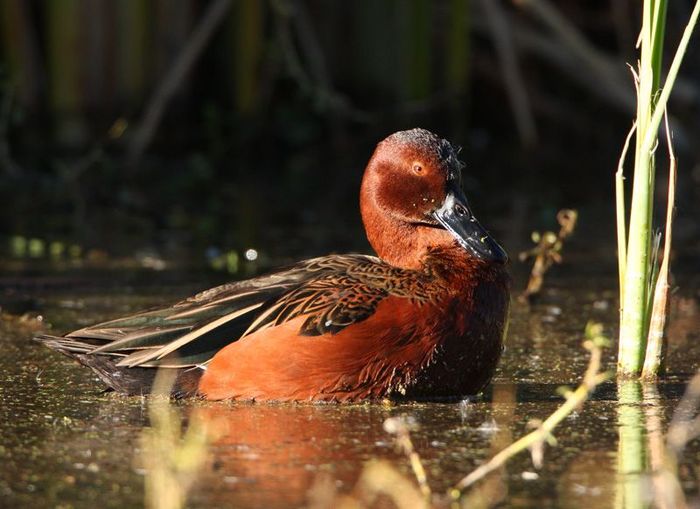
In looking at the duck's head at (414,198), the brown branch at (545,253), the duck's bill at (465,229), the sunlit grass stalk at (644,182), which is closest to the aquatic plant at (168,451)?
the duck's head at (414,198)

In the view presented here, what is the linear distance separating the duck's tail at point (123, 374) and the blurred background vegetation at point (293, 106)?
3572 mm

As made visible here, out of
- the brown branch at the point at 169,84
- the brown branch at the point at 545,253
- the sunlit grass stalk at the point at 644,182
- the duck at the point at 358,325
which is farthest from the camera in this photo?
the brown branch at the point at 169,84

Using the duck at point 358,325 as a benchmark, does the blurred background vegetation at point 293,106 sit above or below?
above

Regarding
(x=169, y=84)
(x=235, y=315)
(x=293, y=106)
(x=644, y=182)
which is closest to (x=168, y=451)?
(x=235, y=315)

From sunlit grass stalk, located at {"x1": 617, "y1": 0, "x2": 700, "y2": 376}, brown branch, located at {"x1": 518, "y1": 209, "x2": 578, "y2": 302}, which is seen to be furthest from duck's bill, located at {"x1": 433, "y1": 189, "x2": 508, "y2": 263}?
brown branch, located at {"x1": 518, "y1": 209, "x2": 578, "y2": 302}

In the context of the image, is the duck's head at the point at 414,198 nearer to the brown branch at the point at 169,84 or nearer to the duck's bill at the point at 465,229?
the duck's bill at the point at 465,229

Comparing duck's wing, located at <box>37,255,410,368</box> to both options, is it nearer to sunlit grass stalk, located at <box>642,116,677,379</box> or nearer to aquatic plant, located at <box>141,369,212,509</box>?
aquatic plant, located at <box>141,369,212,509</box>

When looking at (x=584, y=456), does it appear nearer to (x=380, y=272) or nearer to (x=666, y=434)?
(x=666, y=434)

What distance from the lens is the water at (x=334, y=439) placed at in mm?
3518

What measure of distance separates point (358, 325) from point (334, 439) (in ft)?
1.49

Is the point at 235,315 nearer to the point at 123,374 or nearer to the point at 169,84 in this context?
the point at 123,374

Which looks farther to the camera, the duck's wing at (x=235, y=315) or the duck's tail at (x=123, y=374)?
the duck's tail at (x=123, y=374)

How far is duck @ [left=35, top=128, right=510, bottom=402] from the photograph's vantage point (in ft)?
14.4

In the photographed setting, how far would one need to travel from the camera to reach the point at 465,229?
4.77 metres
